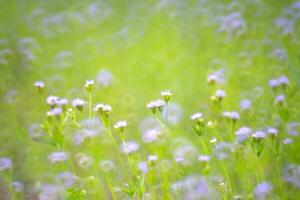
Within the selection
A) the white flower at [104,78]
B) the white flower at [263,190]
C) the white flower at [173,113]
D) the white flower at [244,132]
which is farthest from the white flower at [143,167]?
the white flower at [104,78]

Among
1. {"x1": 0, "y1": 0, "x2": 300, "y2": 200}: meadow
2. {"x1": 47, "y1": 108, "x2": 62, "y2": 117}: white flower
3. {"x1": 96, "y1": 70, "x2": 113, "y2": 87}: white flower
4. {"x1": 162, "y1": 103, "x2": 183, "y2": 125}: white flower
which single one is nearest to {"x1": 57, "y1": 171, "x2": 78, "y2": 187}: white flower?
{"x1": 0, "y1": 0, "x2": 300, "y2": 200}: meadow

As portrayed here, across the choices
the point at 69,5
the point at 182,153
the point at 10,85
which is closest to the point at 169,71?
the point at 10,85

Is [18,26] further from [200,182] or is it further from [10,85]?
[200,182]

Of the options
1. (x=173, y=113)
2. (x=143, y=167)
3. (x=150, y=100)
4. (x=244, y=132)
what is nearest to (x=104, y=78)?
(x=150, y=100)

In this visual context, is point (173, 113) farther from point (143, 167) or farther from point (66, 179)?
point (66, 179)

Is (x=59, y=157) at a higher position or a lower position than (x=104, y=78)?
lower

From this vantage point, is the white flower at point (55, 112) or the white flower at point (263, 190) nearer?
the white flower at point (263, 190)

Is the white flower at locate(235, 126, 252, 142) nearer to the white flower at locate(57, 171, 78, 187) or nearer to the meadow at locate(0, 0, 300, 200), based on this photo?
the meadow at locate(0, 0, 300, 200)

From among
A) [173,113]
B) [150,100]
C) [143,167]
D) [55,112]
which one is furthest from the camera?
[150,100]

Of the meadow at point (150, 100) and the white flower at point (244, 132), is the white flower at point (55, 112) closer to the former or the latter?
the meadow at point (150, 100)
